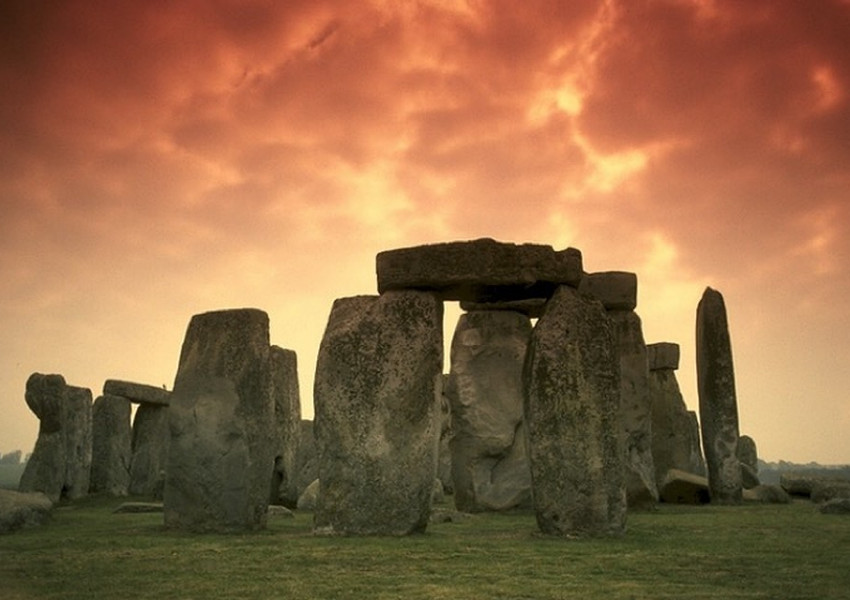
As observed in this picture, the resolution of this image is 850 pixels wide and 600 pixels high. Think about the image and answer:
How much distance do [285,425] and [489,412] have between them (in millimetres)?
3172

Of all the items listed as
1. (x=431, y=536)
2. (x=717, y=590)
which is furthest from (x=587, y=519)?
(x=717, y=590)

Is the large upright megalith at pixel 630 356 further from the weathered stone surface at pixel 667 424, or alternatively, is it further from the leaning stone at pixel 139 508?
the leaning stone at pixel 139 508

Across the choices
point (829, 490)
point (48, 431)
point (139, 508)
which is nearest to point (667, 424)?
point (829, 490)

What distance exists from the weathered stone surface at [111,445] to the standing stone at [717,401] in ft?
40.4

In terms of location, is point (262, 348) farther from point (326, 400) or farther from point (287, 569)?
point (287, 569)

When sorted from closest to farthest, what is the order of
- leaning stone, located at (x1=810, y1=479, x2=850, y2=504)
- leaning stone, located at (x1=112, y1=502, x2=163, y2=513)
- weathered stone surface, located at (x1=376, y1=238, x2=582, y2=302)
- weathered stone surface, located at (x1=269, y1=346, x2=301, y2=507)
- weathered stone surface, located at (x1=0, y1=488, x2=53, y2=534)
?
weathered stone surface, located at (x1=376, y1=238, x2=582, y2=302) → weathered stone surface, located at (x1=0, y1=488, x2=53, y2=534) → leaning stone, located at (x1=112, y1=502, x2=163, y2=513) → weathered stone surface, located at (x1=269, y1=346, x2=301, y2=507) → leaning stone, located at (x1=810, y1=479, x2=850, y2=504)

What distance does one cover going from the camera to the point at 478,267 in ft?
32.9

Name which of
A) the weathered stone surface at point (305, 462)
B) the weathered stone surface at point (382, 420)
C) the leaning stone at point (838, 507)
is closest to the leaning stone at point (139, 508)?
the weathered stone surface at point (305, 462)

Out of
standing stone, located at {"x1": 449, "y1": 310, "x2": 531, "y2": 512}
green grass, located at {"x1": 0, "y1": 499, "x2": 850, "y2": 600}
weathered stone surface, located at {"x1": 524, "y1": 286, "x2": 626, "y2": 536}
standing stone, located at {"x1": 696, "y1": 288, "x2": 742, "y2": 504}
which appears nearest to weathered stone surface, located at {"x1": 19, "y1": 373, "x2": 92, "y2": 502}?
green grass, located at {"x1": 0, "y1": 499, "x2": 850, "y2": 600}

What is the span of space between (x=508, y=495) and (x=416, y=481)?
5.12 m

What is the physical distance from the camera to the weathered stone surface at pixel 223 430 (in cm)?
1024

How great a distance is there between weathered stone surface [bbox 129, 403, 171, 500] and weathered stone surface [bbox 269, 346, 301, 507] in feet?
20.0

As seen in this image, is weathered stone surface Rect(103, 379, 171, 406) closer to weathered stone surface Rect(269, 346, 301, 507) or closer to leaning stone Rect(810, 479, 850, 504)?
weathered stone surface Rect(269, 346, 301, 507)

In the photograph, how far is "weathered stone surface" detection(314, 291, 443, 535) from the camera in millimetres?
10070
